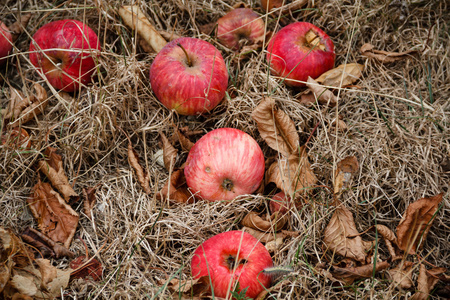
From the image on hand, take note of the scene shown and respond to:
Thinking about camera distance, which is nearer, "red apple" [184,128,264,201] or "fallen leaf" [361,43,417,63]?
"red apple" [184,128,264,201]

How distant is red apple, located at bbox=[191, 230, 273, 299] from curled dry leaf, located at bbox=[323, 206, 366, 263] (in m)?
0.36

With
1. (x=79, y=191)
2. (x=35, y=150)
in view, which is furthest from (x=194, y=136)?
(x=35, y=150)

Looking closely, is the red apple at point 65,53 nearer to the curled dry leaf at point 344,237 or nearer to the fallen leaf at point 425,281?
the curled dry leaf at point 344,237

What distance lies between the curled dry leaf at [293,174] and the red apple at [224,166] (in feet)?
0.30

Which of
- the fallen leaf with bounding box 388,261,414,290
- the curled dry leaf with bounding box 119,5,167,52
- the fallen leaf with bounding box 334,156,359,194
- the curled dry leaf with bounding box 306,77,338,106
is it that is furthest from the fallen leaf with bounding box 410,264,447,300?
the curled dry leaf with bounding box 119,5,167,52

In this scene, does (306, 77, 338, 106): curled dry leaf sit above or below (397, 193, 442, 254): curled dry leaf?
above

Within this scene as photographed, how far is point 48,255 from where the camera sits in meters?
2.03

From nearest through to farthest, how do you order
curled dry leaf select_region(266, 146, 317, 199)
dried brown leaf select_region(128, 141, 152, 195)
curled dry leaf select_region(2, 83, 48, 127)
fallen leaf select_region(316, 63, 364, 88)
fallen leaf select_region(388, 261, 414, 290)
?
fallen leaf select_region(388, 261, 414, 290) → curled dry leaf select_region(266, 146, 317, 199) → dried brown leaf select_region(128, 141, 152, 195) → curled dry leaf select_region(2, 83, 48, 127) → fallen leaf select_region(316, 63, 364, 88)

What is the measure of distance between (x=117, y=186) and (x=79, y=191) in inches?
9.0

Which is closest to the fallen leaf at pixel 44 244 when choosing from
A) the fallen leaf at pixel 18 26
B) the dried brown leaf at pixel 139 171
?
the dried brown leaf at pixel 139 171

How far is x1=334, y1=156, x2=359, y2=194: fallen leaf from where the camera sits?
2.15 metres

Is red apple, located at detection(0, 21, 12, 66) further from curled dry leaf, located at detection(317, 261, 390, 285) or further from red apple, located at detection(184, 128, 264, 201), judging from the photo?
curled dry leaf, located at detection(317, 261, 390, 285)

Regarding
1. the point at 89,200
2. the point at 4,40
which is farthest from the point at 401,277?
the point at 4,40

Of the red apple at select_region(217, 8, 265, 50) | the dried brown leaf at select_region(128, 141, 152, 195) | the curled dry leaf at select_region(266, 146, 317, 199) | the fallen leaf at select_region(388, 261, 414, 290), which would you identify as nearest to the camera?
the fallen leaf at select_region(388, 261, 414, 290)
